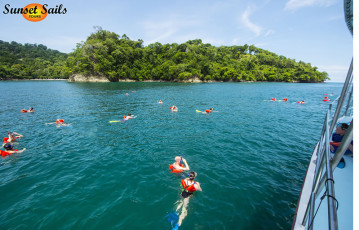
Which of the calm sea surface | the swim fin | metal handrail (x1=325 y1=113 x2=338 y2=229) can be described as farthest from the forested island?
Result: metal handrail (x1=325 y1=113 x2=338 y2=229)

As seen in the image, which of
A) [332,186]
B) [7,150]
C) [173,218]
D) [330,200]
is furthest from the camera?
[7,150]

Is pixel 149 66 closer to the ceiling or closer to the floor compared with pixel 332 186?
closer to the ceiling

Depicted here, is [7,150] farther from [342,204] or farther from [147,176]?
[342,204]

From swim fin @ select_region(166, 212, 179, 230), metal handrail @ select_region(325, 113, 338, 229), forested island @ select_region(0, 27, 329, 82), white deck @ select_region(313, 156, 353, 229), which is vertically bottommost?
swim fin @ select_region(166, 212, 179, 230)

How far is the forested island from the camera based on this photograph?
314 feet

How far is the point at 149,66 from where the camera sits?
111m

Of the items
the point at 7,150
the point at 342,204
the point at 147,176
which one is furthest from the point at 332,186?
the point at 7,150

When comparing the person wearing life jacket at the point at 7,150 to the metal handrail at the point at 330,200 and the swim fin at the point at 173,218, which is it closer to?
the swim fin at the point at 173,218

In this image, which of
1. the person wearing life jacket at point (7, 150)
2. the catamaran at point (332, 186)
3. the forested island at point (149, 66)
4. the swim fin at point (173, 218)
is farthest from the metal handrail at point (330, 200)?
the forested island at point (149, 66)

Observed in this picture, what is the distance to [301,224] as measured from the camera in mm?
4602

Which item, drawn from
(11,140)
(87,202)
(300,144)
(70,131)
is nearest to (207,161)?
(87,202)

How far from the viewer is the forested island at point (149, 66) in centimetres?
9575

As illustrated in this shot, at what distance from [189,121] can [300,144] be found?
11.4 m

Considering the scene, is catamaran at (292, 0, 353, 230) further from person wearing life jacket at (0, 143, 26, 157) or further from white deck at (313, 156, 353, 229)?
person wearing life jacket at (0, 143, 26, 157)
